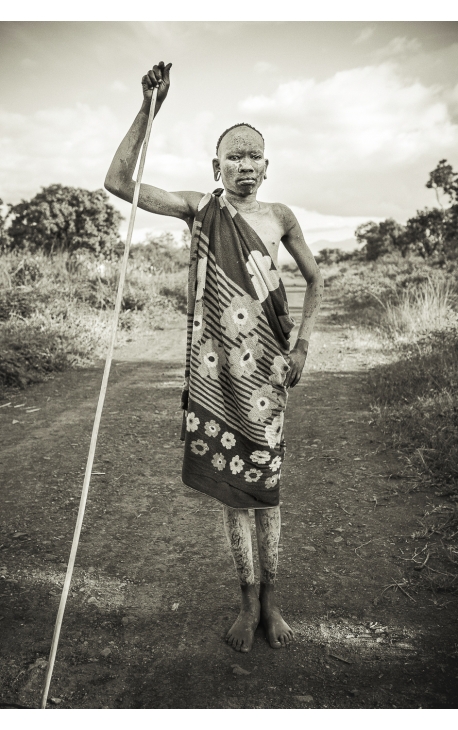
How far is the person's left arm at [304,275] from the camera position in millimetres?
2244

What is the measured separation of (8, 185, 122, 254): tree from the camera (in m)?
15.1

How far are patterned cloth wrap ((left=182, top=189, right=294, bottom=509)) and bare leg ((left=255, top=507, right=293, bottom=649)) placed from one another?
0.13 m

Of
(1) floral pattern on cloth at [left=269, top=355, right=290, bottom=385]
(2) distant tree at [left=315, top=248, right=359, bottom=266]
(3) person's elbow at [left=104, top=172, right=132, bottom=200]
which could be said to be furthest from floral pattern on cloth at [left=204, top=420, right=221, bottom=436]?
(2) distant tree at [left=315, top=248, right=359, bottom=266]

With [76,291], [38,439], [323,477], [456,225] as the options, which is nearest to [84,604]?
[323,477]

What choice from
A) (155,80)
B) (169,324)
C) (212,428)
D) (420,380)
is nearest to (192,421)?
(212,428)

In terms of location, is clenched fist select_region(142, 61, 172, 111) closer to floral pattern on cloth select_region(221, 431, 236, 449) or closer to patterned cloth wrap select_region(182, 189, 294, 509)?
patterned cloth wrap select_region(182, 189, 294, 509)

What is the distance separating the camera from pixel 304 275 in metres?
2.32

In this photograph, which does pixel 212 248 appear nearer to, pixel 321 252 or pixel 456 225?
pixel 456 225

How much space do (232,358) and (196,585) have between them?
1.15m

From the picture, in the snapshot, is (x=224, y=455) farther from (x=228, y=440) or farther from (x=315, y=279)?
(x=315, y=279)

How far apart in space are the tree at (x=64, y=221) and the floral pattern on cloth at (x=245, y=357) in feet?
44.6

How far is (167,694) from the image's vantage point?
1.84 meters

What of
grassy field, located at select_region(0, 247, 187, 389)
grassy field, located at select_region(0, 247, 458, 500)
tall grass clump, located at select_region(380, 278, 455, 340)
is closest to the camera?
grassy field, located at select_region(0, 247, 458, 500)

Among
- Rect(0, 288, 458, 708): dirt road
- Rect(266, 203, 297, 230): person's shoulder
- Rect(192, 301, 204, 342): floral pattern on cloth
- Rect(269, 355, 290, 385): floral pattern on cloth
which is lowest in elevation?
Rect(0, 288, 458, 708): dirt road
